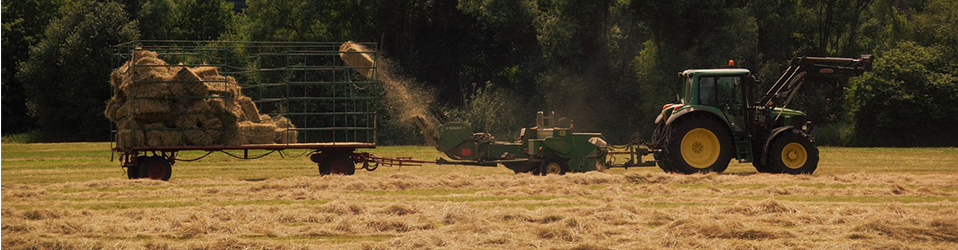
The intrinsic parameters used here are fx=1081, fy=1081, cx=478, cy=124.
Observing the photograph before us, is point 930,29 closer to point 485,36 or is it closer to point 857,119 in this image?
point 857,119

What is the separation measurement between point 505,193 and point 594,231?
15.7ft

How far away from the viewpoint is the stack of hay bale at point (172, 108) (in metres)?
19.1

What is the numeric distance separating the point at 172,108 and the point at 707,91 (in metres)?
9.73

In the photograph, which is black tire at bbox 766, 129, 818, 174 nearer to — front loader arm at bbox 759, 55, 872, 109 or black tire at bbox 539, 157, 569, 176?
front loader arm at bbox 759, 55, 872, 109

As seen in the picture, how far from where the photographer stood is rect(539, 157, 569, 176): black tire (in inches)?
763

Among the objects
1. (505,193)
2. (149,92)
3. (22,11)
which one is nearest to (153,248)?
(505,193)

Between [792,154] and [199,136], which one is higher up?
[199,136]

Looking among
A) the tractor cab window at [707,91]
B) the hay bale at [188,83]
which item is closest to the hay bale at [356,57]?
the hay bale at [188,83]

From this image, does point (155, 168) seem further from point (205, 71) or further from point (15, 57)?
point (15, 57)

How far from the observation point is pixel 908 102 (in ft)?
124

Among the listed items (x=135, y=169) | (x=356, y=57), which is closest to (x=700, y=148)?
(x=356, y=57)

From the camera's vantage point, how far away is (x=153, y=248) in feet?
34.6

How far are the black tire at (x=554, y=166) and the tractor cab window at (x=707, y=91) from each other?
9.33 feet

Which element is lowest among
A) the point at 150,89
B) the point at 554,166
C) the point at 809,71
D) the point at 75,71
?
the point at 554,166
